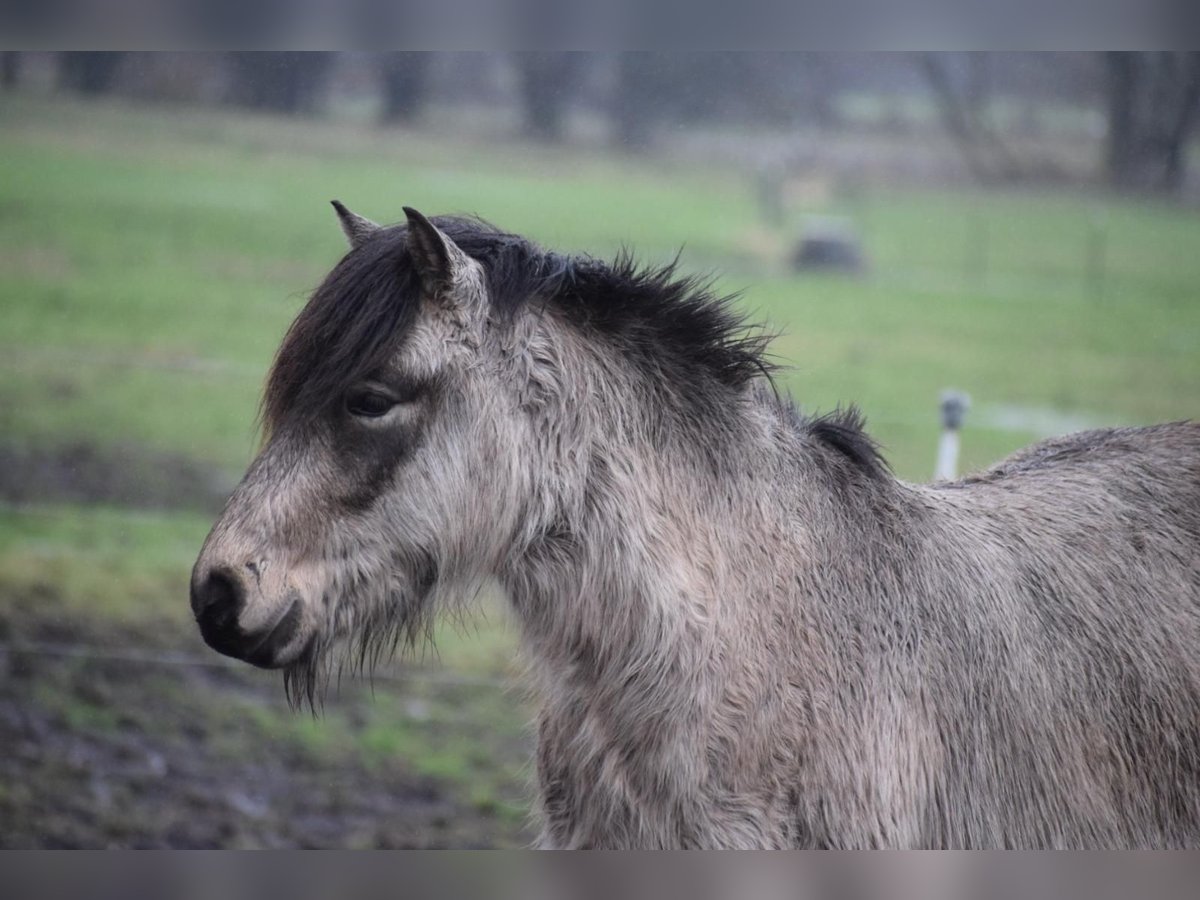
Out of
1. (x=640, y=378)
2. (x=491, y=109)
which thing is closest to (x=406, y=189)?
(x=491, y=109)

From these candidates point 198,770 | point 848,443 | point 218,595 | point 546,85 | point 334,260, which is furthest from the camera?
point 334,260

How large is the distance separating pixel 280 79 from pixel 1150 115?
13.7 feet

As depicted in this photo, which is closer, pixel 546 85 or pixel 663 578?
pixel 663 578

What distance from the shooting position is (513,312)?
2186mm

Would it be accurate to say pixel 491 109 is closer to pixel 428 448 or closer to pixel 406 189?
pixel 406 189

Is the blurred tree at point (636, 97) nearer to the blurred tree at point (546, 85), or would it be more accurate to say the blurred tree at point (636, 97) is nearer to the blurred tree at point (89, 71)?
the blurred tree at point (546, 85)

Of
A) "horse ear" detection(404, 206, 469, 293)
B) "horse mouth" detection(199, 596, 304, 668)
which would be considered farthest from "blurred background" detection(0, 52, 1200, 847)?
"horse ear" detection(404, 206, 469, 293)

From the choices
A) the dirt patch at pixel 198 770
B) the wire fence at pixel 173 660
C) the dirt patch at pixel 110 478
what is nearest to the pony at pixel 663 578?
the dirt patch at pixel 198 770

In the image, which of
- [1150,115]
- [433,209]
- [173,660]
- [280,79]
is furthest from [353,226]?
[433,209]

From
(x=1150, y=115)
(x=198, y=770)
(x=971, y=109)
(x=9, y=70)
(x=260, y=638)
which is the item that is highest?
(x=971, y=109)

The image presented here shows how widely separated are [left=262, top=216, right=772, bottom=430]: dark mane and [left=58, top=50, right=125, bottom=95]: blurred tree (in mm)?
2836

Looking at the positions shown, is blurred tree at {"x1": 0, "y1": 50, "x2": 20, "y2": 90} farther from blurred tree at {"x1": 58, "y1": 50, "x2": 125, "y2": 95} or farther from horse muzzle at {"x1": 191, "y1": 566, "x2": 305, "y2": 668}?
horse muzzle at {"x1": 191, "y1": 566, "x2": 305, "y2": 668}

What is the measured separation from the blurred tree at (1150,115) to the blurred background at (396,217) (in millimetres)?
23

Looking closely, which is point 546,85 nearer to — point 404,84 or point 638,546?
point 404,84
